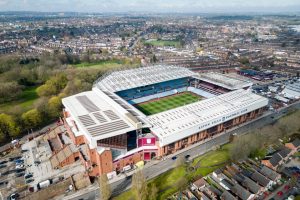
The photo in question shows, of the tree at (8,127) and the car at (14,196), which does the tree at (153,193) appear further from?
the tree at (8,127)

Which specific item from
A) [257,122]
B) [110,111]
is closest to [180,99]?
[257,122]

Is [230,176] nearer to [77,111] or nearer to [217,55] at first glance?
[77,111]

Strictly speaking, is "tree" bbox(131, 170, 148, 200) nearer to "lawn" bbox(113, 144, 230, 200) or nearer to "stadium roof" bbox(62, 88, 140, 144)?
"lawn" bbox(113, 144, 230, 200)

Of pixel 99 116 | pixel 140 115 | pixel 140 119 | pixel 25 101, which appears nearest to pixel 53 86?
pixel 25 101

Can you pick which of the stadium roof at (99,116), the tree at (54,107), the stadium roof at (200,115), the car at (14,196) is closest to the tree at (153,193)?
the stadium roof at (200,115)

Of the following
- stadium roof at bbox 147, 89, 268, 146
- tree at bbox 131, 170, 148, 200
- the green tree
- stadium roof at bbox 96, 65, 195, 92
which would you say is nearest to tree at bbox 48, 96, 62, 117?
stadium roof at bbox 96, 65, 195, 92

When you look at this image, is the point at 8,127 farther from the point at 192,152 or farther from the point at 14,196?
the point at 192,152
